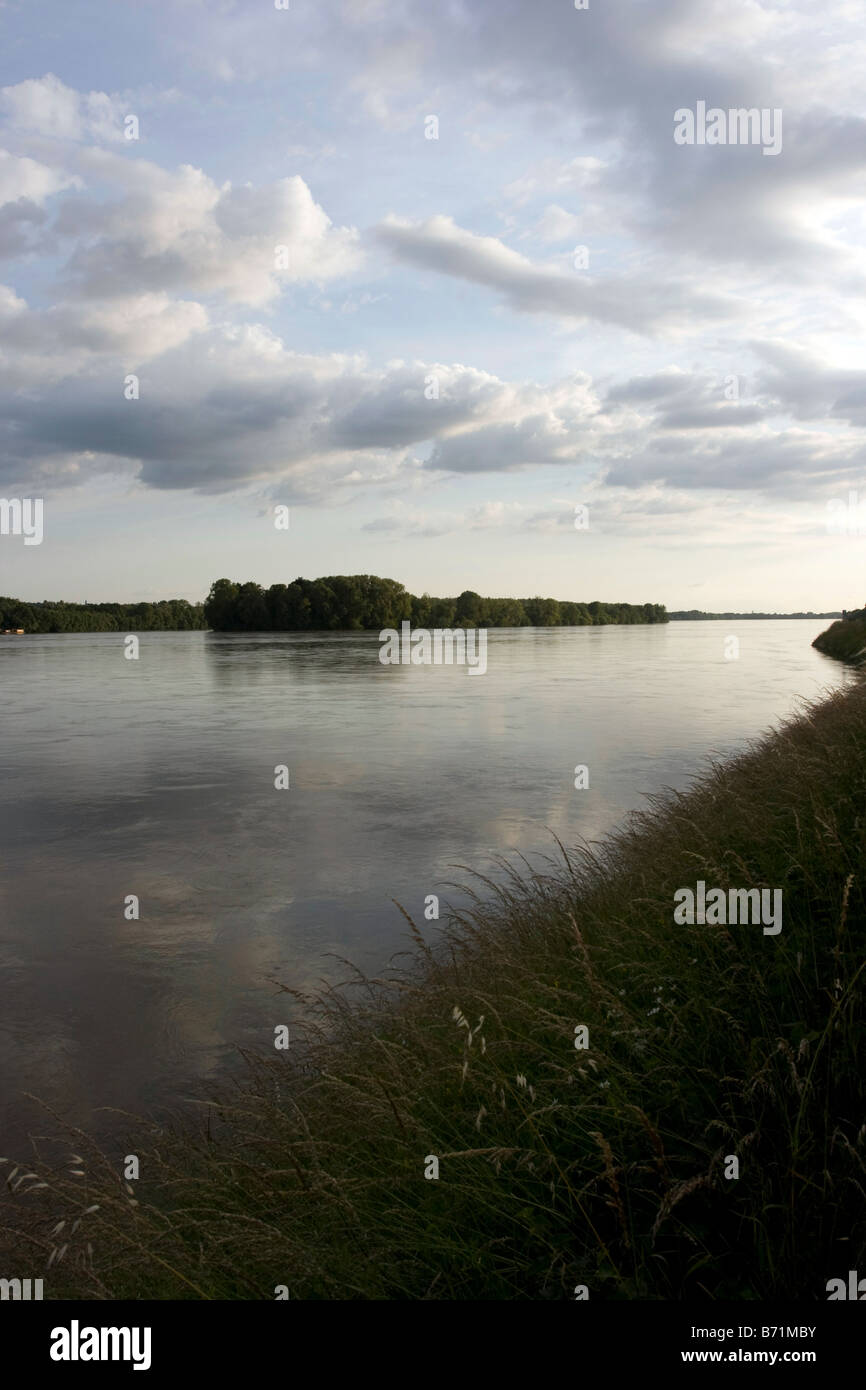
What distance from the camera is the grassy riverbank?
3.04 meters

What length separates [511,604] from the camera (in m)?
175

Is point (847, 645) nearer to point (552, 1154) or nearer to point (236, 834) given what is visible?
point (236, 834)

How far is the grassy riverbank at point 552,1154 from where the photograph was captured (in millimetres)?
3035

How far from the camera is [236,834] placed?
11961mm

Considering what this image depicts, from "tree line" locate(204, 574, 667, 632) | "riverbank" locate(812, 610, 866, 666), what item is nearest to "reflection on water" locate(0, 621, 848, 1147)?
"riverbank" locate(812, 610, 866, 666)

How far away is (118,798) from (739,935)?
461 inches

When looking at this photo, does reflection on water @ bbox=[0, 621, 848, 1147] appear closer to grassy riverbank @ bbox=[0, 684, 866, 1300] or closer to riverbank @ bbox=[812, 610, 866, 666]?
grassy riverbank @ bbox=[0, 684, 866, 1300]

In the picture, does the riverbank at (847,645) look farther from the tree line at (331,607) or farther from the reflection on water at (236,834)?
the tree line at (331,607)

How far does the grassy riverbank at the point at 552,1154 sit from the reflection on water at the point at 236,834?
1475 mm

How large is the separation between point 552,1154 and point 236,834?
9299 mm

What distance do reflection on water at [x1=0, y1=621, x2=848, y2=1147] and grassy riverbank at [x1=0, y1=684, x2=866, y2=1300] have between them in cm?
147

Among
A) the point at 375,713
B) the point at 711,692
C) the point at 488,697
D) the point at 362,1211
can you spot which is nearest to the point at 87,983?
the point at 362,1211

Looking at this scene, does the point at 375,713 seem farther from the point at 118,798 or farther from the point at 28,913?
the point at 28,913

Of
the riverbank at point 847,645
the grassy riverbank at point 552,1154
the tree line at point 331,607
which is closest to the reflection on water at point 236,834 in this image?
the grassy riverbank at point 552,1154
